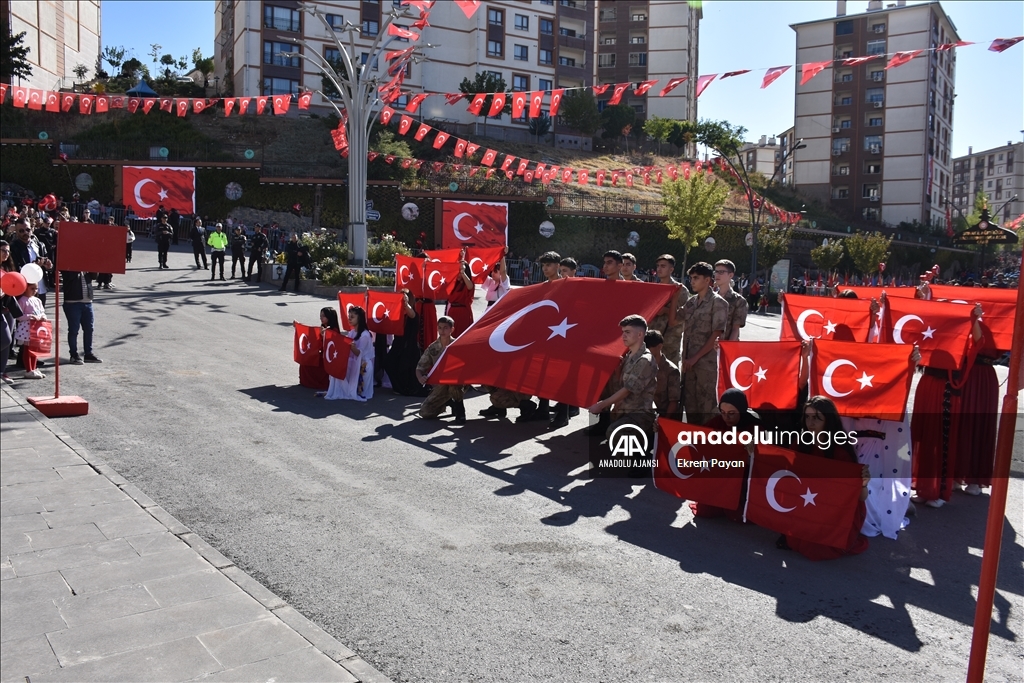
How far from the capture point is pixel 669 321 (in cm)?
933

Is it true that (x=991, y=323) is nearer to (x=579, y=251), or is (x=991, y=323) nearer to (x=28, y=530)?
(x=28, y=530)

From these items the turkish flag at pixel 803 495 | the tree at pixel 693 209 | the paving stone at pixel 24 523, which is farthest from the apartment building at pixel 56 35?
the turkish flag at pixel 803 495

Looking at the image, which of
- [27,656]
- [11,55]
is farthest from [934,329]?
[11,55]

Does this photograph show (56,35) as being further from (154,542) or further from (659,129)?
(154,542)

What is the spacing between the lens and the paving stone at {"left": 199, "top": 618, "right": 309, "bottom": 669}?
4.57m

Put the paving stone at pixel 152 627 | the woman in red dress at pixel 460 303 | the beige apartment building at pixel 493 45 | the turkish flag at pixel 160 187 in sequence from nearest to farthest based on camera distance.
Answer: the paving stone at pixel 152 627
the woman in red dress at pixel 460 303
the turkish flag at pixel 160 187
the beige apartment building at pixel 493 45

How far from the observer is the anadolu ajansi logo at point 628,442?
8266 mm

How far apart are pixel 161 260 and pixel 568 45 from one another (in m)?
50.9

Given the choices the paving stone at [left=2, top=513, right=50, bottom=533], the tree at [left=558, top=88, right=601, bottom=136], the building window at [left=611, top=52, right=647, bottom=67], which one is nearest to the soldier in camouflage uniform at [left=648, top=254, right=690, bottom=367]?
the paving stone at [left=2, top=513, right=50, bottom=533]

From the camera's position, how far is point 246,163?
43.8m

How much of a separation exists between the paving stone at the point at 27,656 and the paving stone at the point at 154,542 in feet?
3.89

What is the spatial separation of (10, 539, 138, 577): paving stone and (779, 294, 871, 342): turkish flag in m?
6.66

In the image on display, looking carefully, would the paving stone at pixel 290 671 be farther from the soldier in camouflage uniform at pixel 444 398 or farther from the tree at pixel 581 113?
the tree at pixel 581 113

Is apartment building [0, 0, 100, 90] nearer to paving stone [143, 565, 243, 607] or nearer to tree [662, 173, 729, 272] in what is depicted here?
tree [662, 173, 729, 272]
